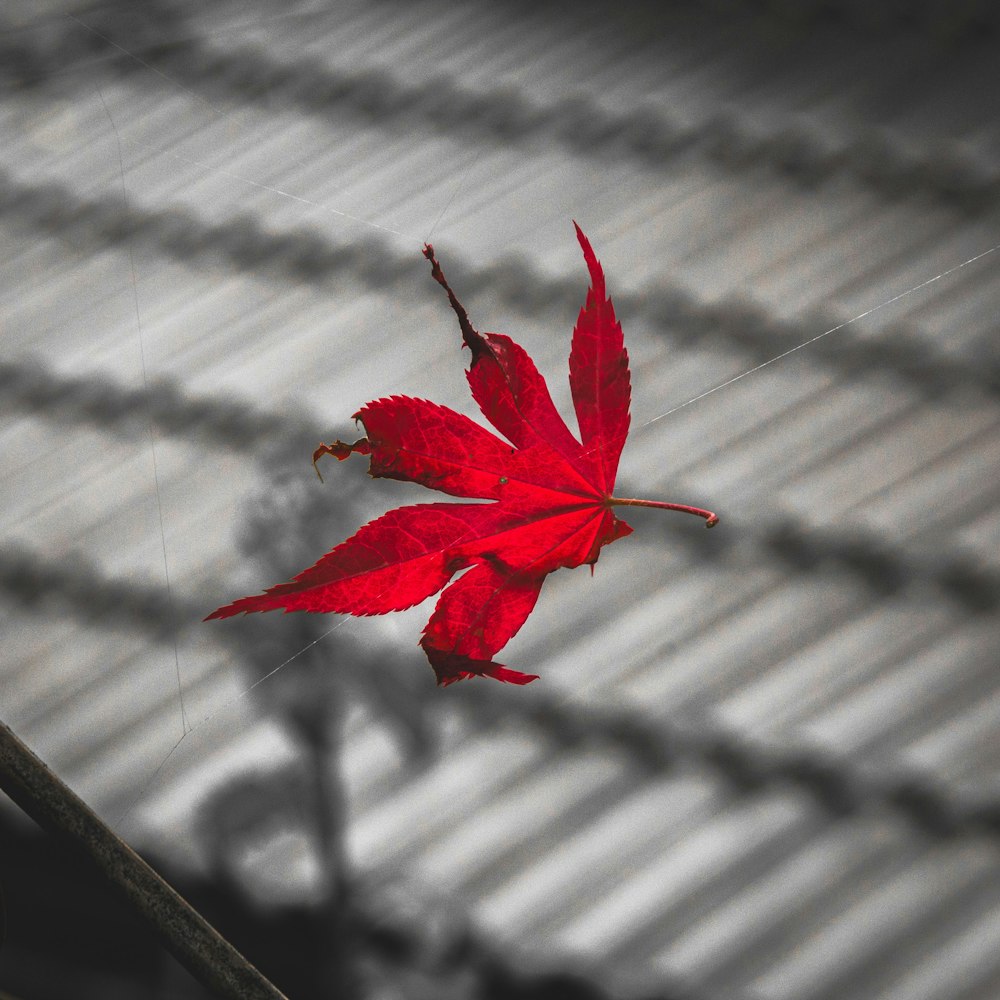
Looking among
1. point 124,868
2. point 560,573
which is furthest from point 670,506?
point 124,868

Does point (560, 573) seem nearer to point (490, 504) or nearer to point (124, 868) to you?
point (490, 504)

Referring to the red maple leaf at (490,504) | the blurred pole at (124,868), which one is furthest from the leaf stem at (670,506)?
the blurred pole at (124,868)

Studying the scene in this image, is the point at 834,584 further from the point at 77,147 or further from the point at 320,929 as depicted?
the point at 77,147

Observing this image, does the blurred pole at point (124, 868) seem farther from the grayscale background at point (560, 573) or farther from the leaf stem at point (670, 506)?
the leaf stem at point (670, 506)

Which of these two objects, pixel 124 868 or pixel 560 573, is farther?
pixel 560 573

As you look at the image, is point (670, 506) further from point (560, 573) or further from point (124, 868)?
point (124, 868)

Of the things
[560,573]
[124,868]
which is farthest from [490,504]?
[124,868]
